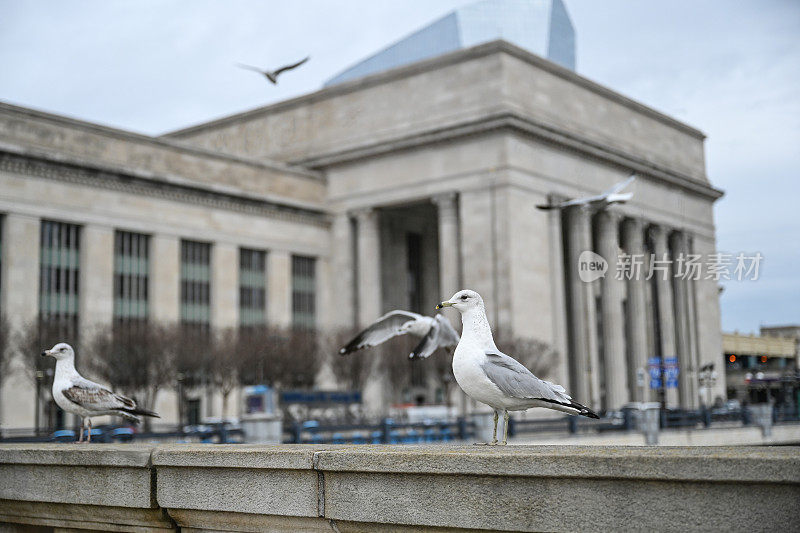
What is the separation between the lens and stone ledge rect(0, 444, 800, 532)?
15.6 ft

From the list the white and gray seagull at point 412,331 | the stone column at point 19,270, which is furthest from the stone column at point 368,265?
the white and gray seagull at point 412,331

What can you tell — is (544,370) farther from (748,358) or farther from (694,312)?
(748,358)

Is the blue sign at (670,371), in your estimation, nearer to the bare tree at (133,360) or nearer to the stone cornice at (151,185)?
the stone cornice at (151,185)

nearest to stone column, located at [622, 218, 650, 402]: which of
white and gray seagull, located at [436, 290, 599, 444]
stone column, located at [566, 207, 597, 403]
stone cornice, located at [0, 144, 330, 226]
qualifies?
stone column, located at [566, 207, 597, 403]

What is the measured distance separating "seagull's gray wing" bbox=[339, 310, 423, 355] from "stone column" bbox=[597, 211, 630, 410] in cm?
5175

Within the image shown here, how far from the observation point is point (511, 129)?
56.1m

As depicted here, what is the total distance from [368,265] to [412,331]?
5002 cm

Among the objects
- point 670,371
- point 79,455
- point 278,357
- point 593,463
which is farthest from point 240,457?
point 670,371

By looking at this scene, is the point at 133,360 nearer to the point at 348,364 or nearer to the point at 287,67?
the point at 348,364

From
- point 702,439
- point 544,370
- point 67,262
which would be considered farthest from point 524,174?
point 67,262

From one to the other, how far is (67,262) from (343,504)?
4739 cm

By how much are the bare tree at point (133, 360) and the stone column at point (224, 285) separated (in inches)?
473

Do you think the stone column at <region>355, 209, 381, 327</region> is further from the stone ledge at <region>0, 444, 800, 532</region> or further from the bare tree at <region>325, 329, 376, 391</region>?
the stone ledge at <region>0, 444, 800, 532</region>

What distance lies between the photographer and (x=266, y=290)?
60188 millimetres
